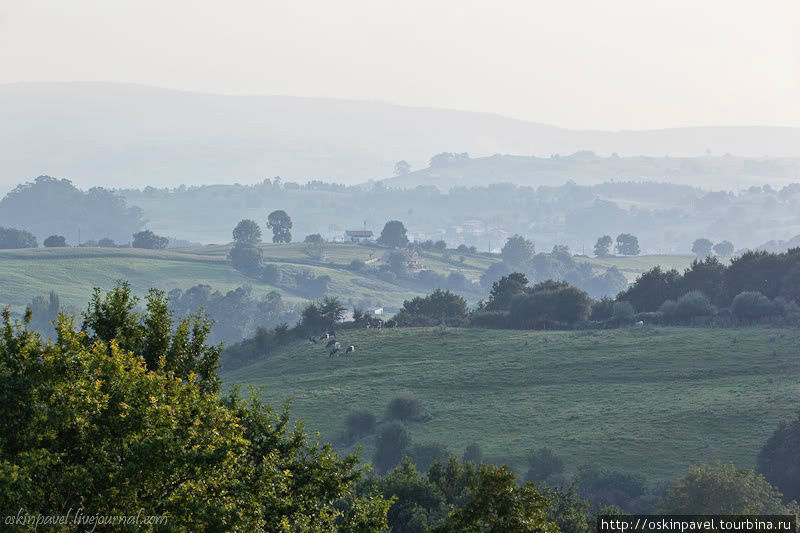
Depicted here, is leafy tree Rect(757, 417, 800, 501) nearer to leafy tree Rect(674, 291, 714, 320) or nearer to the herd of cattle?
leafy tree Rect(674, 291, 714, 320)

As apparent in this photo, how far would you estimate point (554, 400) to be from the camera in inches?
3489

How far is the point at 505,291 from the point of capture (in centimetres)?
13975

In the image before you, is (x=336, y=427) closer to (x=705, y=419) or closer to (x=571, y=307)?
(x=705, y=419)

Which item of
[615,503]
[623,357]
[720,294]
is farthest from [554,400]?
[720,294]

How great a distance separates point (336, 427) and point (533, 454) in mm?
17914

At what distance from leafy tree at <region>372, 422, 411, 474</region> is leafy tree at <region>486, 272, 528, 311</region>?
2038 inches

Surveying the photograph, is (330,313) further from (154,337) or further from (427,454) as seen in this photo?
(154,337)

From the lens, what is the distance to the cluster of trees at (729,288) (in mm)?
116688

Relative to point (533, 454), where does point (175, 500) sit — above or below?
above

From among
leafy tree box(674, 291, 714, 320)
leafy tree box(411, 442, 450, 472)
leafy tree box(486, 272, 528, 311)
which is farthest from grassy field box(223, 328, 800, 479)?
leafy tree box(486, 272, 528, 311)

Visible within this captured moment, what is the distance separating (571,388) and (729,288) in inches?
1761

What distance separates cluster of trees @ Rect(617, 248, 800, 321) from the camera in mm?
116688

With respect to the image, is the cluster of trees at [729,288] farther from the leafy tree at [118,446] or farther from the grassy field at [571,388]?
the leafy tree at [118,446]

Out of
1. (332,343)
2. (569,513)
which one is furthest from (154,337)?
(332,343)
